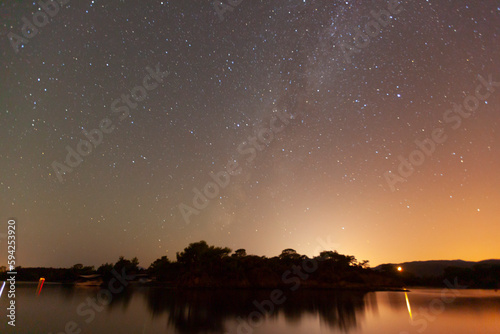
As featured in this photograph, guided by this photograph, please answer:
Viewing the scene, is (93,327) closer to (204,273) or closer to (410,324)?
(410,324)

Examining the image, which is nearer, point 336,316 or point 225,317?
point 225,317

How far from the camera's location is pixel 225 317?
1527 cm

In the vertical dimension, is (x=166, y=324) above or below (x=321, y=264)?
below

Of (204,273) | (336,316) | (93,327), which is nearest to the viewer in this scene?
(93,327)

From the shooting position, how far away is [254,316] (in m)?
16.2

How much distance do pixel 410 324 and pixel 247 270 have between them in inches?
1437

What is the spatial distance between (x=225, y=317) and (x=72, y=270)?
6650 cm

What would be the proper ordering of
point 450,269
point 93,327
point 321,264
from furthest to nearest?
1. point 450,269
2. point 321,264
3. point 93,327

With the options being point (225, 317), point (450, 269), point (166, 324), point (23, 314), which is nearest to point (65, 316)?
point (23, 314)

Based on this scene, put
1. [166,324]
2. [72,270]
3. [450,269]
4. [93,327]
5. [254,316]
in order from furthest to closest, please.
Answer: [72,270], [450,269], [254,316], [166,324], [93,327]

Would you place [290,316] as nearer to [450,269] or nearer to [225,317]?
[225,317]

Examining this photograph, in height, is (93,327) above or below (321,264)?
below

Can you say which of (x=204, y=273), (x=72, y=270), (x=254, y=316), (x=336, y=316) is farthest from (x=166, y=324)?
(x=72, y=270)

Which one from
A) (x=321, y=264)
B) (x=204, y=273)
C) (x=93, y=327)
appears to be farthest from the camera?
(x=321, y=264)
